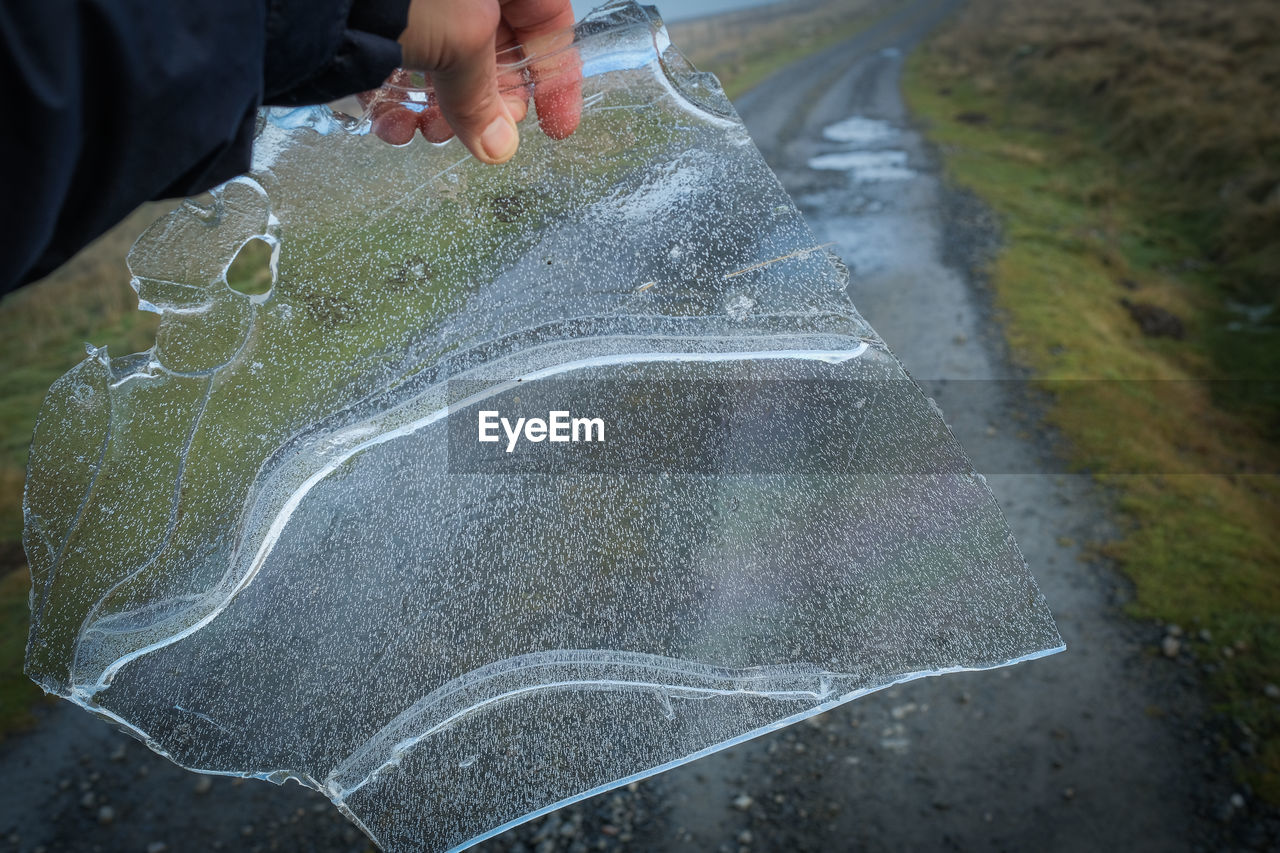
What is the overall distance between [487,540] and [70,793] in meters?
2.89

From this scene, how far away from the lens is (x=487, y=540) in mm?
1697

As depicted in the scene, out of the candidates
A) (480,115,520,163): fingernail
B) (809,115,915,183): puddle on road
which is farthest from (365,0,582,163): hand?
(809,115,915,183): puddle on road

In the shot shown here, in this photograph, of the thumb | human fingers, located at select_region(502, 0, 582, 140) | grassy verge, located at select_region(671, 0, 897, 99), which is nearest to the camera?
the thumb

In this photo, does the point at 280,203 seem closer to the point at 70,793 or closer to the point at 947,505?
the point at 947,505

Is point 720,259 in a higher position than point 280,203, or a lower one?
lower

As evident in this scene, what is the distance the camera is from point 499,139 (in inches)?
63.6

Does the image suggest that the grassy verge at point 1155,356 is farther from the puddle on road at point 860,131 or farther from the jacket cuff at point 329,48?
the jacket cuff at point 329,48

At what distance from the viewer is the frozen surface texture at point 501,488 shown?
160 centimetres

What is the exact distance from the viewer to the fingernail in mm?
1601

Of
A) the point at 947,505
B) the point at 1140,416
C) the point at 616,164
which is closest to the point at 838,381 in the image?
the point at 947,505

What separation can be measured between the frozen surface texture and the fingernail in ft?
0.73

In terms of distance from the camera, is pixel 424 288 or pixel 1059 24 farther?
pixel 1059 24

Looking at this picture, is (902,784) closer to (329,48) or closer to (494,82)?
(494,82)

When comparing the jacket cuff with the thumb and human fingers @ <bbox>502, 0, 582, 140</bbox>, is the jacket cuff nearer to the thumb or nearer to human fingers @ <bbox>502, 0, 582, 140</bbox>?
the thumb
